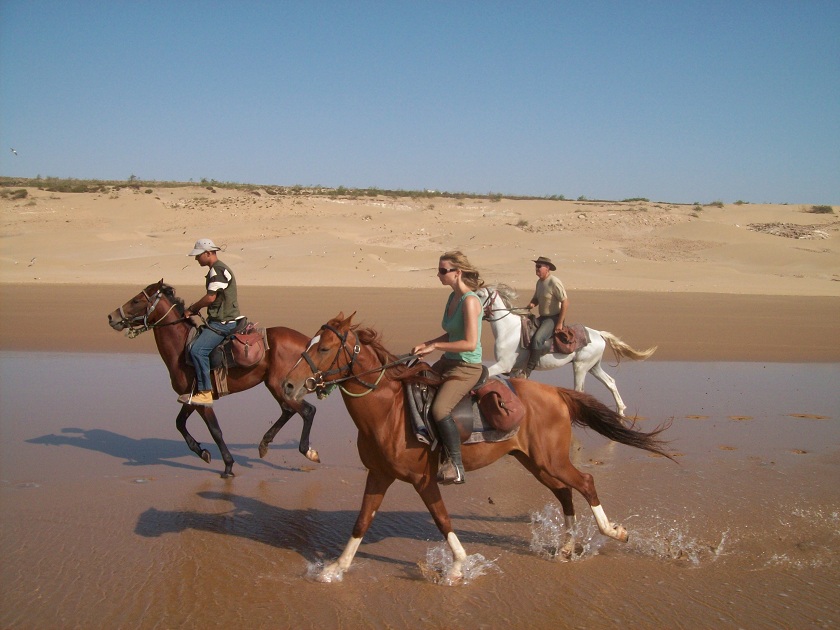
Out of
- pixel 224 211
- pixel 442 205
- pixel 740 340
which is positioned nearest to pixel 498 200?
pixel 442 205

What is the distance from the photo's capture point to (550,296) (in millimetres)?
10000

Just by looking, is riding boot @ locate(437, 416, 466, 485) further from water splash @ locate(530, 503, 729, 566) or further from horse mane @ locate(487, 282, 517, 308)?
horse mane @ locate(487, 282, 517, 308)

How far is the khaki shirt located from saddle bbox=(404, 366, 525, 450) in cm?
438

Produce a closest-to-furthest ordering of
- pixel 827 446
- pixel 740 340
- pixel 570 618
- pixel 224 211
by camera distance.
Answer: pixel 570 618 < pixel 827 446 < pixel 740 340 < pixel 224 211

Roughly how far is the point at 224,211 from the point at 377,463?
132 ft

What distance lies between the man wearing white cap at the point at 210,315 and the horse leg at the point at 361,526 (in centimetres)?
322

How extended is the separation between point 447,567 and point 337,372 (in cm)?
174

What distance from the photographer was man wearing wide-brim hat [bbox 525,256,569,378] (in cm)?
991

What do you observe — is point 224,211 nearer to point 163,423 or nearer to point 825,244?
point 825,244

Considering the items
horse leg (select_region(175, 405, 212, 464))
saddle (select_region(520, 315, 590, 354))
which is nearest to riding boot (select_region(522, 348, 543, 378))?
saddle (select_region(520, 315, 590, 354))

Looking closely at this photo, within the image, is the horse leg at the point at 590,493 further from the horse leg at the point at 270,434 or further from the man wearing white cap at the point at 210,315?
the man wearing white cap at the point at 210,315

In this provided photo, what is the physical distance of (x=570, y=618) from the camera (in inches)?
196

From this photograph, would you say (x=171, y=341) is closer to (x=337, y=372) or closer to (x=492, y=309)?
(x=337, y=372)

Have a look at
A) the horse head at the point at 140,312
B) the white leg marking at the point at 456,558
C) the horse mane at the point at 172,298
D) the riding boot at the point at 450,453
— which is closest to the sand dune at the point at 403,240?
the horse mane at the point at 172,298
